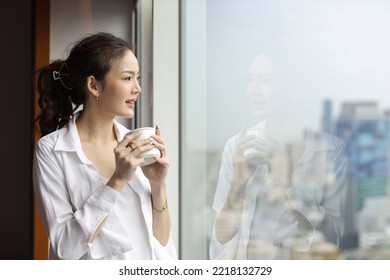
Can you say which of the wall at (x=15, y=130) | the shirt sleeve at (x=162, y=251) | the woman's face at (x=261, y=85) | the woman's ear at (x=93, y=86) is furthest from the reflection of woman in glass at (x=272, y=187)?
the wall at (x=15, y=130)

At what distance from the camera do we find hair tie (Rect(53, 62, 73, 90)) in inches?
57.2

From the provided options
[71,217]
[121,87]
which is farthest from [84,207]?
[121,87]

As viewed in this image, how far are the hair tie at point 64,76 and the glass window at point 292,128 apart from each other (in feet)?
1.23

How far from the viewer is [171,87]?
2.18 m

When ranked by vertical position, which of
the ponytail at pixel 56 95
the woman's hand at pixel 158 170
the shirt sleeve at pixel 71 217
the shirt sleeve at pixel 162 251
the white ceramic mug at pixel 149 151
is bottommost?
the shirt sleeve at pixel 162 251

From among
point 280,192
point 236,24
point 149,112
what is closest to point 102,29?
point 149,112

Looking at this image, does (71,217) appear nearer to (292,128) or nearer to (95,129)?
(95,129)

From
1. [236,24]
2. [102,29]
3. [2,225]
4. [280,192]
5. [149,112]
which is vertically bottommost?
[2,225]

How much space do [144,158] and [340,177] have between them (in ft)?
1.17

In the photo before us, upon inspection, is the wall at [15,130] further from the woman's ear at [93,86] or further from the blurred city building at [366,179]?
the blurred city building at [366,179]

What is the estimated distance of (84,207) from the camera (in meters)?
1.28

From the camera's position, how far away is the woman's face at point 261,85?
1.43 meters

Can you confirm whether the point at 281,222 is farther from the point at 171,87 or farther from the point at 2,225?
the point at 2,225

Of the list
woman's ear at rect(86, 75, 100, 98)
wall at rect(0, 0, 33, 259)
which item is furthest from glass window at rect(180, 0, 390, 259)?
wall at rect(0, 0, 33, 259)
